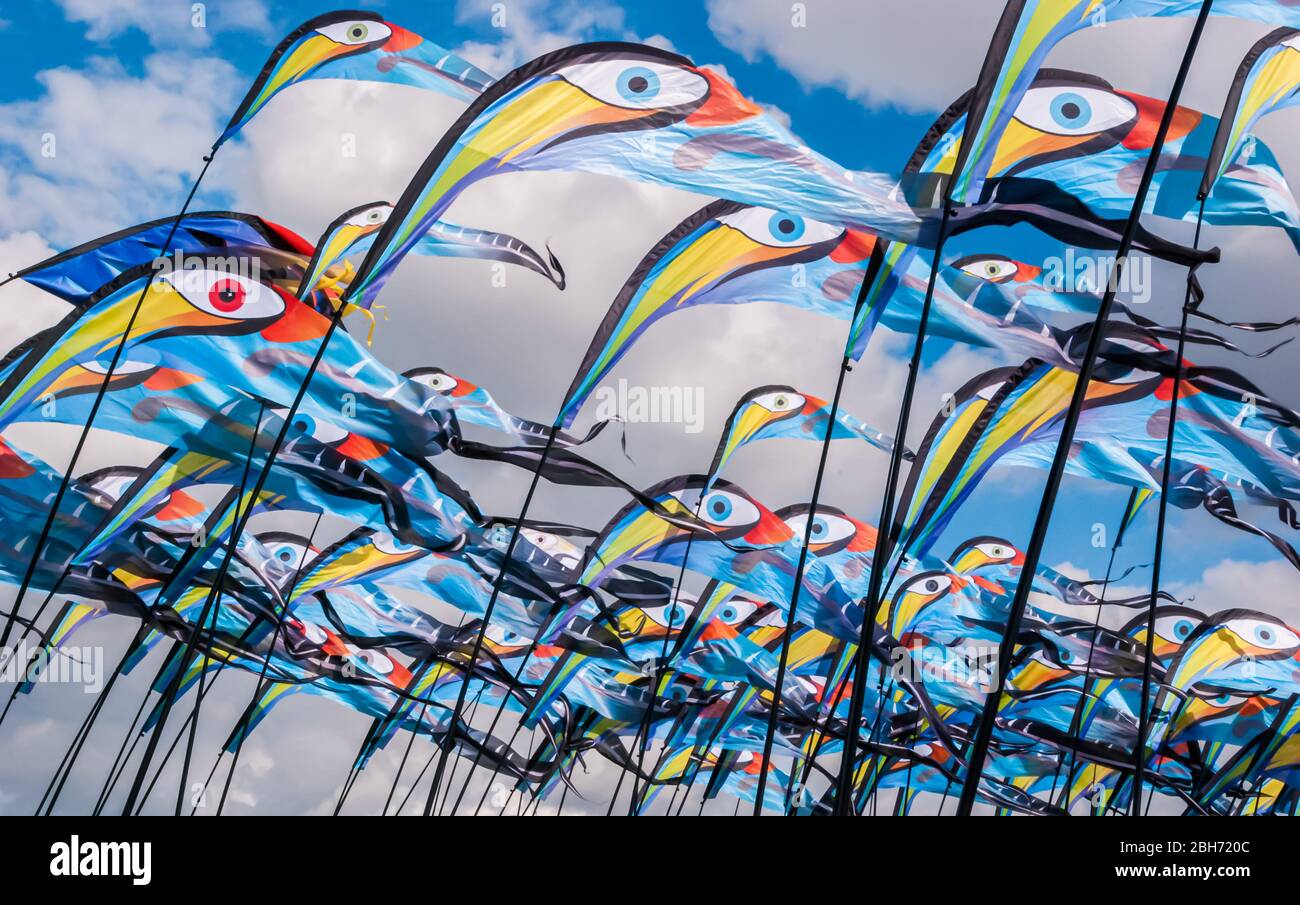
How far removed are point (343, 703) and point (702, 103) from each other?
24.8 meters

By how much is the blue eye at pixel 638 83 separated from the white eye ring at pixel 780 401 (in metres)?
8.94

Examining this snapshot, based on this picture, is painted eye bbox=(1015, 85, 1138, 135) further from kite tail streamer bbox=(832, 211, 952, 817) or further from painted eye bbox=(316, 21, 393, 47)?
painted eye bbox=(316, 21, 393, 47)

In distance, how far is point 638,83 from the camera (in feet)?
34.1

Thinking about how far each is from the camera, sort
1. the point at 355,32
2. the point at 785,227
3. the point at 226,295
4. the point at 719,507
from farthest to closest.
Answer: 1. the point at 719,507
2. the point at 226,295
3. the point at 785,227
4. the point at 355,32

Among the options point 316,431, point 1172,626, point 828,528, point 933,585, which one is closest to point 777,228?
point 316,431

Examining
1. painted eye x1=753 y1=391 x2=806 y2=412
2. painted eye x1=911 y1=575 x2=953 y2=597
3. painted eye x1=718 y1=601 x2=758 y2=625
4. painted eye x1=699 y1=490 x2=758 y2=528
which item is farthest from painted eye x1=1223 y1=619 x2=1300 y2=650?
painted eye x1=718 y1=601 x2=758 y2=625

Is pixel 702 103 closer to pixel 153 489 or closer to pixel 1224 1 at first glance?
pixel 1224 1

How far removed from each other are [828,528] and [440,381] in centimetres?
871

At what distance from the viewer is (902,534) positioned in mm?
14984

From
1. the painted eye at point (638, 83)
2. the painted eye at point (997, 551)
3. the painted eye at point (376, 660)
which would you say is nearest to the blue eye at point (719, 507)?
the painted eye at point (997, 551)

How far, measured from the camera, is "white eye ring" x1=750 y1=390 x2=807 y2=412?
1866 cm

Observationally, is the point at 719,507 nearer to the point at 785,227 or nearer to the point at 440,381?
the point at 440,381

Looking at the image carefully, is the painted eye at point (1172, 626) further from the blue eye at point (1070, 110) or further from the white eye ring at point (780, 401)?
the blue eye at point (1070, 110)
